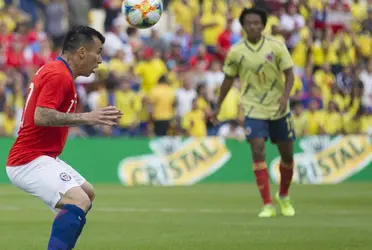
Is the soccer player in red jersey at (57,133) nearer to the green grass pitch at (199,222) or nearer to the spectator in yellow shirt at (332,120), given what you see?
the green grass pitch at (199,222)

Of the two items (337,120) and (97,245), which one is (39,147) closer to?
(97,245)

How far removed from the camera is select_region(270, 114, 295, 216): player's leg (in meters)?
14.7

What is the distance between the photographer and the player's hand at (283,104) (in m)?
14.4

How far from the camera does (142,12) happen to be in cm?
1105

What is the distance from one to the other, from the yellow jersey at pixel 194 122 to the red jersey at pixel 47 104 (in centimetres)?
1572

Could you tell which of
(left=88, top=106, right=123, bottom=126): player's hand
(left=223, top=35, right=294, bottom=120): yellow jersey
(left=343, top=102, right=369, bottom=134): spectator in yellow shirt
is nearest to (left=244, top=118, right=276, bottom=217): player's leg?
(left=223, top=35, right=294, bottom=120): yellow jersey

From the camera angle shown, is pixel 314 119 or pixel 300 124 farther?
pixel 314 119

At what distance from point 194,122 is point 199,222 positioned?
1104 centimetres

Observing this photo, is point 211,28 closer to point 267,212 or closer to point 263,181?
point 263,181

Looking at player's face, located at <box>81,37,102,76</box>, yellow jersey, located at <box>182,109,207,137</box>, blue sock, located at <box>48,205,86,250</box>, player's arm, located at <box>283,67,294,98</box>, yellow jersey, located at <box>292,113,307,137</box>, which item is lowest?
yellow jersey, located at <box>292,113,307,137</box>

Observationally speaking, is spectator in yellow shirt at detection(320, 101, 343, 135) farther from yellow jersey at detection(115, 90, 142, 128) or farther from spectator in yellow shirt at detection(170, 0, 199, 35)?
spectator in yellow shirt at detection(170, 0, 199, 35)

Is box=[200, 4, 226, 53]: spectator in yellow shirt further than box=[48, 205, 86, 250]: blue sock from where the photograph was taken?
Yes

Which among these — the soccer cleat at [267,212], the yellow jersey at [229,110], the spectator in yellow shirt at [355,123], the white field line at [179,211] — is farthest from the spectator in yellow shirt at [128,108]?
the soccer cleat at [267,212]

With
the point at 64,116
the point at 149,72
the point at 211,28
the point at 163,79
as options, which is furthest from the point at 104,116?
the point at 211,28
